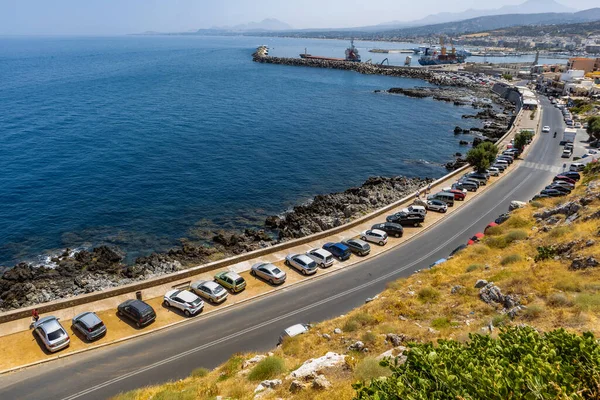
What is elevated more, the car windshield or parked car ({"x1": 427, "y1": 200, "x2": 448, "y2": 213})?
the car windshield

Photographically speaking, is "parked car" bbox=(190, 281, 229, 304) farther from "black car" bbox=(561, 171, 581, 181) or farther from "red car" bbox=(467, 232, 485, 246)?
"black car" bbox=(561, 171, 581, 181)

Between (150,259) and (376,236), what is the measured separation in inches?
880

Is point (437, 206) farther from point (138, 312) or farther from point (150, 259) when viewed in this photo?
point (138, 312)

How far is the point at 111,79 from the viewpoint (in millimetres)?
133375

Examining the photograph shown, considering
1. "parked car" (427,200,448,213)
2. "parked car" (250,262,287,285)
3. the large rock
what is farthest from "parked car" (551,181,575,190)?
the large rock

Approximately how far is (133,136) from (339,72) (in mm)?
135944

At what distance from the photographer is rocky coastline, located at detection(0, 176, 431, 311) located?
30.6 metres

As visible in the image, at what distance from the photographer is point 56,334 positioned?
2073cm

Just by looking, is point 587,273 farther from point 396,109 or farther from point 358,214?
point 396,109

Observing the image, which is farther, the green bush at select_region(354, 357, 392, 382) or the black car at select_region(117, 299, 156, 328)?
the black car at select_region(117, 299, 156, 328)

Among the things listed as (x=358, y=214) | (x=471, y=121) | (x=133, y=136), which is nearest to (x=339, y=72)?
(x=471, y=121)

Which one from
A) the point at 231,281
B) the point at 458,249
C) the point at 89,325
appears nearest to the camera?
the point at 89,325

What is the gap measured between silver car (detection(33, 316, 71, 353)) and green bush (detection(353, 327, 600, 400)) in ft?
64.2

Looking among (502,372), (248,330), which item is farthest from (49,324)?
(502,372)
